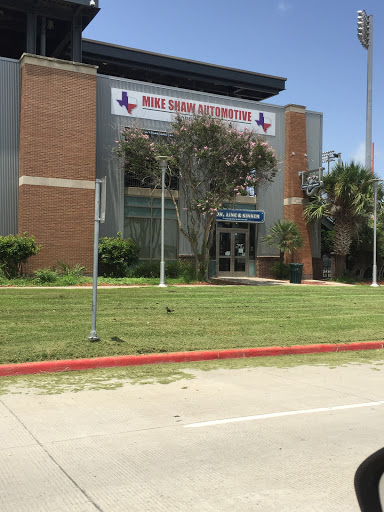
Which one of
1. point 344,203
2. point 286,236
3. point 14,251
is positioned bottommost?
point 14,251

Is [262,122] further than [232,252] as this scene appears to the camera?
Yes

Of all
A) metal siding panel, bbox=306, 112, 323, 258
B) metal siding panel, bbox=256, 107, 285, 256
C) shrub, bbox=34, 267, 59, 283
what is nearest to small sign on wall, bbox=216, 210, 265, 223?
metal siding panel, bbox=256, 107, 285, 256

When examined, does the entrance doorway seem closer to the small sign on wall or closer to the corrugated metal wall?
the small sign on wall

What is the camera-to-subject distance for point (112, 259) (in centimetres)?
2366

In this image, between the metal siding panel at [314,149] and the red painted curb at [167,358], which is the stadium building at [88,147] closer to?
the metal siding panel at [314,149]

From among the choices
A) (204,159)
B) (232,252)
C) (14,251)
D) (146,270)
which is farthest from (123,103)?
(232,252)

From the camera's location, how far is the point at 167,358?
30.6ft

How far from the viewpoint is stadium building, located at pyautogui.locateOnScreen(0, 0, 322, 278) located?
23.2 m

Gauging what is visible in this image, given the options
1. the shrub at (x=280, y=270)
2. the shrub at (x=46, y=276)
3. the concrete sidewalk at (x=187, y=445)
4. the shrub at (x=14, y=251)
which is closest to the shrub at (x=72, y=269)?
the shrub at (x=46, y=276)

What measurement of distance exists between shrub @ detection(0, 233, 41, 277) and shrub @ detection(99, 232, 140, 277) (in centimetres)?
299

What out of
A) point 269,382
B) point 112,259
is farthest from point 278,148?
point 269,382

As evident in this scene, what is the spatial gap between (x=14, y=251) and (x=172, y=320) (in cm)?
1072

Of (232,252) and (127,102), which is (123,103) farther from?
(232,252)

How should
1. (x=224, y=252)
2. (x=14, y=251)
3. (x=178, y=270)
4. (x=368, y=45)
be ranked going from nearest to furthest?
(x=14, y=251)
(x=178, y=270)
(x=224, y=252)
(x=368, y=45)
